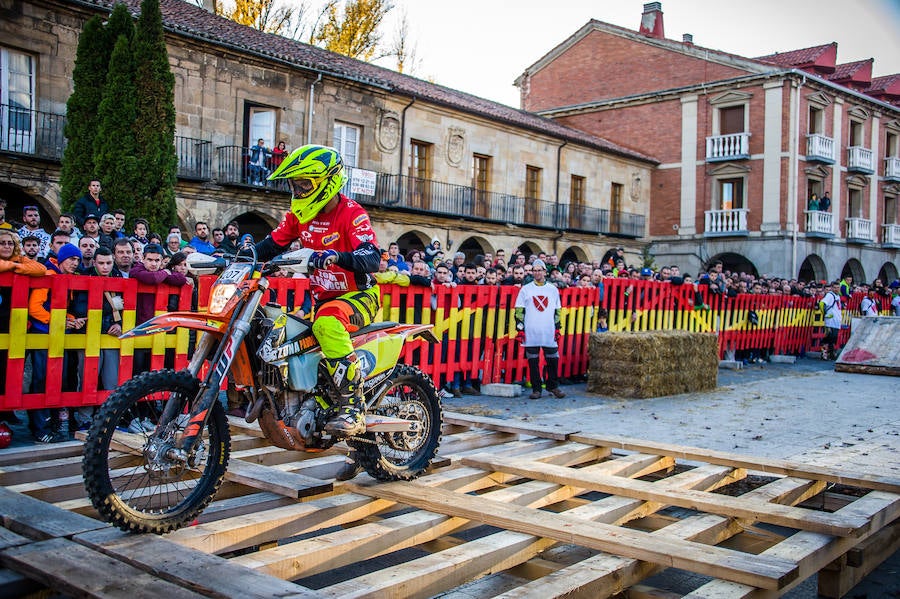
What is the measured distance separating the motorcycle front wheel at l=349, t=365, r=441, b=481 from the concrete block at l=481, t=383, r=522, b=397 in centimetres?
618

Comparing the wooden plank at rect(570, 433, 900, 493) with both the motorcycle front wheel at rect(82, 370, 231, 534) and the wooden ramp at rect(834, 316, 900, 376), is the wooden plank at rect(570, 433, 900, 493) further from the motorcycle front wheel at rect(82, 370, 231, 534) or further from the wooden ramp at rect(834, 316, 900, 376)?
the wooden ramp at rect(834, 316, 900, 376)

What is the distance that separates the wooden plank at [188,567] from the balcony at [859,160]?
40808 mm

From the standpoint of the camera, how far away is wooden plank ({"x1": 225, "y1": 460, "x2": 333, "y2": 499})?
4.17 meters

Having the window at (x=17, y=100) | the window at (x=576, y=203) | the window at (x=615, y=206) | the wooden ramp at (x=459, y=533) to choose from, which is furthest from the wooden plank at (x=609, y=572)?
the window at (x=615, y=206)

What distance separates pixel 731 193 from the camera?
36.4 meters

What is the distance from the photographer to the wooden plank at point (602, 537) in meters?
3.24

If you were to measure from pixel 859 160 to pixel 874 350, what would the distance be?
2574cm

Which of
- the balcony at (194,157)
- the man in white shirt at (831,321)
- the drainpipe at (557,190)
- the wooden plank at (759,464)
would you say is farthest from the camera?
the drainpipe at (557,190)

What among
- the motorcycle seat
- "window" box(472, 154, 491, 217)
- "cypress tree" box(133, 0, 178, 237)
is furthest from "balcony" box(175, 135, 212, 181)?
the motorcycle seat

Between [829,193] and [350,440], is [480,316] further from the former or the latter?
[829,193]

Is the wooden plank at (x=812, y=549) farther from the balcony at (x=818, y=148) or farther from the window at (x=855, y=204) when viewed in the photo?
the window at (x=855, y=204)

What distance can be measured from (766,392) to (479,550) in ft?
32.7

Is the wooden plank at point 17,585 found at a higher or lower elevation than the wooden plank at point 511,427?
lower

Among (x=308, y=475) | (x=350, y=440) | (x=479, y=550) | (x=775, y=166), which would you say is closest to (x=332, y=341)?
(x=350, y=440)
